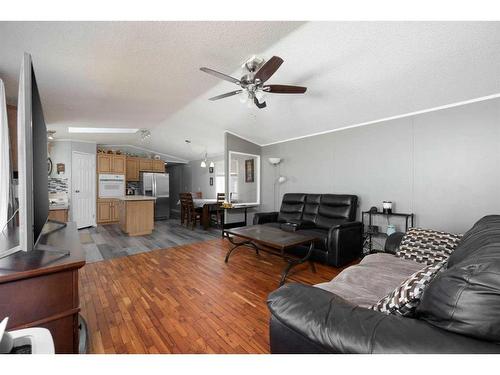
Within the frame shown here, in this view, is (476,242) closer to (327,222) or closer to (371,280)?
(371,280)

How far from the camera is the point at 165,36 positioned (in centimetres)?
187

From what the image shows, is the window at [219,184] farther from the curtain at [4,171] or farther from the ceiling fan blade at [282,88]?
the curtain at [4,171]

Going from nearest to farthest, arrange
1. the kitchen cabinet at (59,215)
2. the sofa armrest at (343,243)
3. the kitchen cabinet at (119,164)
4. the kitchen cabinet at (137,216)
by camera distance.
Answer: the sofa armrest at (343,243) < the kitchen cabinet at (59,215) < the kitchen cabinet at (137,216) < the kitchen cabinet at (119,164)

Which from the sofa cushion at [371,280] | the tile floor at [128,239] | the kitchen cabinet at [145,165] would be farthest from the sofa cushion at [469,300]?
the kitchen cabinet at [145,165]

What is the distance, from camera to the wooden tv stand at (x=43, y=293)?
0.97m

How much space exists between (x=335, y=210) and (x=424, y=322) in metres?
2.98

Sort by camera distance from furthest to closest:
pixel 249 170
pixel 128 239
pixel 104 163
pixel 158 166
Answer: pixel 158 166
pixel 104 163
pixel 249 170
pixel 128 239

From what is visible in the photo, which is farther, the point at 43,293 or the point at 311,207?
the point at 311,207

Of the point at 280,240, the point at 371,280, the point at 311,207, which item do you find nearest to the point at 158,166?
the point at 311,207

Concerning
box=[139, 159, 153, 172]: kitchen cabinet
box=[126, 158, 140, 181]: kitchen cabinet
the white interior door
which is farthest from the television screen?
box=[139, 159, 153, 172]: kitchen cabinet

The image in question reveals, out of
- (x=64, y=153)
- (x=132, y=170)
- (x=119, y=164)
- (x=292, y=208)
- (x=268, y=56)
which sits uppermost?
(x=268, y=56)

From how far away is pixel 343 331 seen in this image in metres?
0.80

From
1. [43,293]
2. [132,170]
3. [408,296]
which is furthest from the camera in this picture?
[132,170]
